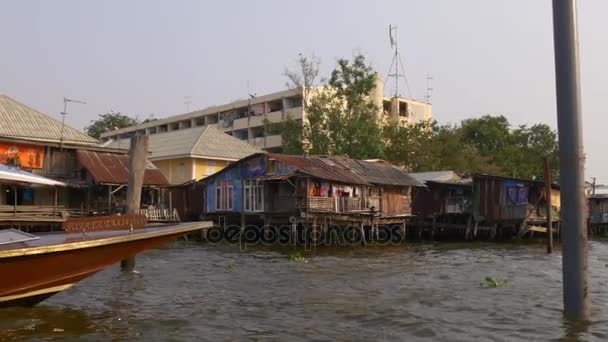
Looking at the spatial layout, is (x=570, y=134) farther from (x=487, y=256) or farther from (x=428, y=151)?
(x=428, y=151)

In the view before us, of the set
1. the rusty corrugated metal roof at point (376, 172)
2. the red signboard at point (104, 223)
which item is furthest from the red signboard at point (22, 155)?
the red signboard at point (104, 223)

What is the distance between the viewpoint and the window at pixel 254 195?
89.7ft

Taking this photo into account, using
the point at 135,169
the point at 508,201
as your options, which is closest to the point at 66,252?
the point at 135,169

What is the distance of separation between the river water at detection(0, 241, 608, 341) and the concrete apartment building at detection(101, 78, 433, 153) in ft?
112

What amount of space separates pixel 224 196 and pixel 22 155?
361 inches

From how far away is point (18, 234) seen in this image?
29.7 ft

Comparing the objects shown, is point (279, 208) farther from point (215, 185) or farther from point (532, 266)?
point (532, 266)

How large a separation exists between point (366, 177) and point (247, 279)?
53.7 ft

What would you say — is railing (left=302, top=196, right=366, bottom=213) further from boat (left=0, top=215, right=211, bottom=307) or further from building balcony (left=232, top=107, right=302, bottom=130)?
building balcony (left=232, top=107, right=302, bottom=130)

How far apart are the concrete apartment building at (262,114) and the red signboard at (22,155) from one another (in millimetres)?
24770

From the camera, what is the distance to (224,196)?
2905 cm

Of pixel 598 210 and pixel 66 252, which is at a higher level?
pixel 66 252

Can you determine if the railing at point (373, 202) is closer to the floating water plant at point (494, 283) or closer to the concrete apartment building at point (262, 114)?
the floating water plant at point (494, 283)

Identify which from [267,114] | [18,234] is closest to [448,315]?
[18,234]
